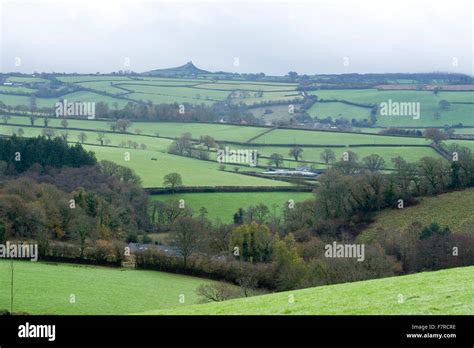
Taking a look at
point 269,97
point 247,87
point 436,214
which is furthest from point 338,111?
point 436,214

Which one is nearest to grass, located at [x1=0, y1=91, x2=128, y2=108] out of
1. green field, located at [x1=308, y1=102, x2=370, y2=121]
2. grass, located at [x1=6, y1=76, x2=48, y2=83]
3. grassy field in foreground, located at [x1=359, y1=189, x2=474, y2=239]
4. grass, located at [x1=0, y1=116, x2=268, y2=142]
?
grass, located at [x1=6, y1=76, x2=48, y2=83]

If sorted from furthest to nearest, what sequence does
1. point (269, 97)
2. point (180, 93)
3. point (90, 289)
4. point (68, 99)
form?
1. point (269, 97)
2. point (180, 93)
3. point (68, 99)
4. point (90, 289)

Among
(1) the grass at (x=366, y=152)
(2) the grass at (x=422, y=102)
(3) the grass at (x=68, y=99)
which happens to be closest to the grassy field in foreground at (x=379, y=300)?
(1) the grass at (x=366, y=152)

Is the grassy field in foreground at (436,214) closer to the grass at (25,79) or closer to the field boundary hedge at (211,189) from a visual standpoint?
the field boundary hedge at (211,189)

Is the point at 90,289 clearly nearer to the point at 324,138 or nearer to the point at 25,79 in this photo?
the point at 324,138

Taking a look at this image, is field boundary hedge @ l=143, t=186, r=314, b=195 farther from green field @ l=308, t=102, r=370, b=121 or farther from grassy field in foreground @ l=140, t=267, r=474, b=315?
green field @ l=308, t=102, r=370, b=121
